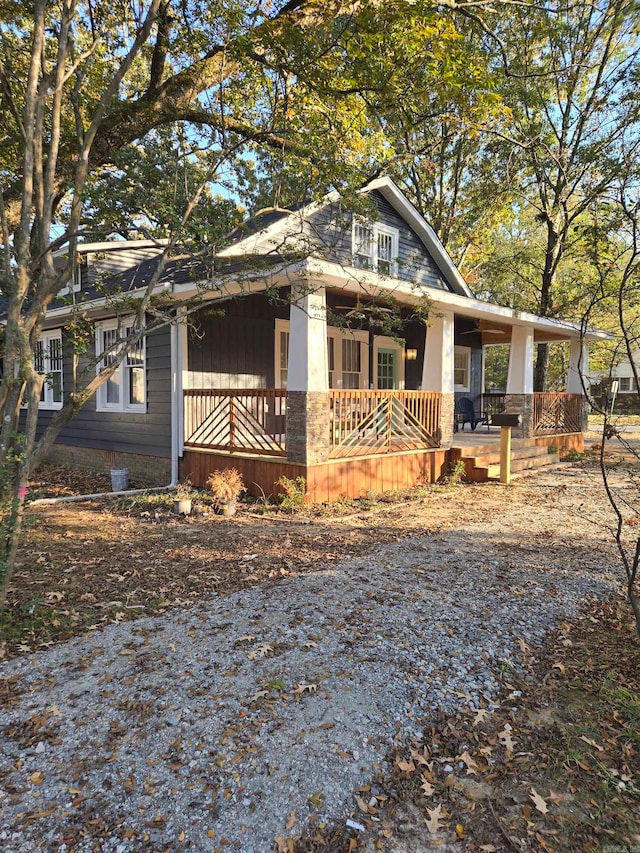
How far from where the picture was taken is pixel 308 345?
7723mm

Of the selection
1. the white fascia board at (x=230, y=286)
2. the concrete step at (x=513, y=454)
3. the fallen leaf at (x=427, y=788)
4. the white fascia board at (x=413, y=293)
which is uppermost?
the white fascia board at (x=413, y=293)

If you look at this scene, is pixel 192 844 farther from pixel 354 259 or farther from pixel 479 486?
pixel 354 259

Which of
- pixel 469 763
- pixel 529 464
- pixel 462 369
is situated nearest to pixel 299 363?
pixel 469 763

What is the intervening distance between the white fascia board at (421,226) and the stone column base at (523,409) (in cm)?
325

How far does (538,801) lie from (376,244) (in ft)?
37.4

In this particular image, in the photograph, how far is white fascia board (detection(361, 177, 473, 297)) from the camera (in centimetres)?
1184

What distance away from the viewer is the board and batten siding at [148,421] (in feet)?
Result: 32.4

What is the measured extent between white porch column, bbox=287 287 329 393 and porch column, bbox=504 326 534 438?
6851mm

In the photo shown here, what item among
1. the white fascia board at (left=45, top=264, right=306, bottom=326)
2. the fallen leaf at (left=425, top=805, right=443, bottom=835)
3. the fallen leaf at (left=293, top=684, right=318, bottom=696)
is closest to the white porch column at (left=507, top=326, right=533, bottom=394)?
the white fascia board at (left=45, top=264, right=306, bottom=326)

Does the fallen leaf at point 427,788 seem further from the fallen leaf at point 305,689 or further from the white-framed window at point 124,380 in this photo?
the white-framed window at point 124,380

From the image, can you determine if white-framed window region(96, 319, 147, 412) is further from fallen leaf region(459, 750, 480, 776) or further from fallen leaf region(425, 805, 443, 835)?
fallen leaf region(425, 805, 443, 835)

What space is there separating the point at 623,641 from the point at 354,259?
900 centimetres

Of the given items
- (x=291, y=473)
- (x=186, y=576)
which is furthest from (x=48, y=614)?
(x=291, y=473)

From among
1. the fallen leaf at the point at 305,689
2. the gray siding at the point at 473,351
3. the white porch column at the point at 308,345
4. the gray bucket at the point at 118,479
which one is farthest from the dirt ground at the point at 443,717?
the gray siding at the point at 473,351
